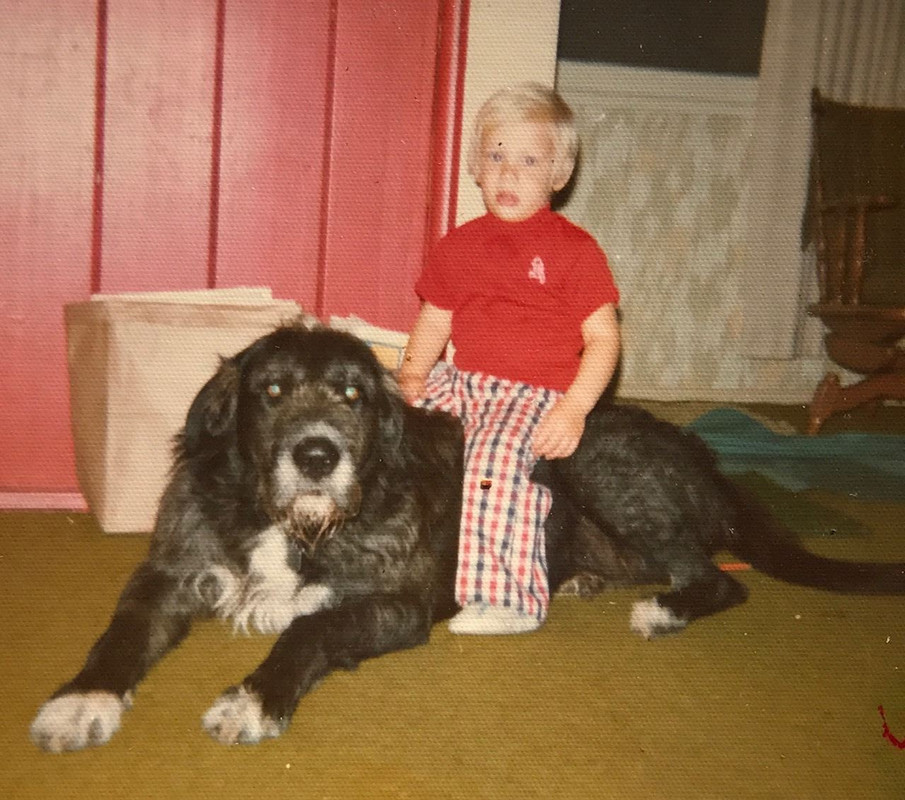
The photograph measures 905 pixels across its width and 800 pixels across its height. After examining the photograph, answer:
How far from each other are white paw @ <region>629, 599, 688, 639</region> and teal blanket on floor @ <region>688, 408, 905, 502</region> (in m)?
1.63

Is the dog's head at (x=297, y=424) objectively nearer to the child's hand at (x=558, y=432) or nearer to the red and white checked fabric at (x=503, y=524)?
the red and white checked fabric at (x=503, y=524)

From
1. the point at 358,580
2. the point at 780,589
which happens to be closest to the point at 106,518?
the point at 358,580

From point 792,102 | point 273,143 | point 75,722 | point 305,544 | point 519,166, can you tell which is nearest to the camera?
point 75,722

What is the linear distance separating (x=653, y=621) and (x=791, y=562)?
45cm

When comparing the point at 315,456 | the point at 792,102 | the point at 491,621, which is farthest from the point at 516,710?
the point at 792,102

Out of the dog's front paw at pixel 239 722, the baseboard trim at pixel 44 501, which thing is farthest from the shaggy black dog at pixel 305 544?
the baseboard trim at pixel 44 501

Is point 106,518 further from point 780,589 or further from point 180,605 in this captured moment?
point 780,589

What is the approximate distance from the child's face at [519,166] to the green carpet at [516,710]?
1116 mm

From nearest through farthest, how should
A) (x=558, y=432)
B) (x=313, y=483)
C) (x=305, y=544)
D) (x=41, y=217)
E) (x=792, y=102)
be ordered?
(x=313, y=483), (x=305, y=544), (x=558, y=432), (x=41, y=217), (x=792, y=102)

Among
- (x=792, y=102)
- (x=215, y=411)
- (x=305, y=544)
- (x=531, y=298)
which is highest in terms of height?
(x=792, y=102)

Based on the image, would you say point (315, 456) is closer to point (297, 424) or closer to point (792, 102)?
point (297, 424)

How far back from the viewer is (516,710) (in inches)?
64.8

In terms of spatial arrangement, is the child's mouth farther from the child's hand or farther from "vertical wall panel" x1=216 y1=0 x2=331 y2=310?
"vertical wall panel" x1=216 y1=0 x2=331 y2=310

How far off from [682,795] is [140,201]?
2.32 meters
